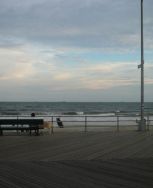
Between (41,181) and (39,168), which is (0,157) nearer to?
(39,168)

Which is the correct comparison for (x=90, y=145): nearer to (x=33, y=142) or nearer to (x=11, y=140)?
(x=33, y=142)

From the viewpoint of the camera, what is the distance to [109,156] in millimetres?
12773

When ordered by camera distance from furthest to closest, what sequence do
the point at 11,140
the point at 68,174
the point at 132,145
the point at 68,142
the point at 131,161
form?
the point at 11,140 < the point at 68,142 < the point at 132,145 < the point at 131,161 < the point at 68,174

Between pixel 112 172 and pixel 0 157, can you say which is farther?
pixel 0 157

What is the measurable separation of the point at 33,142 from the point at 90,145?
2373 mm

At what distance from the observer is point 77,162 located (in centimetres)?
1175

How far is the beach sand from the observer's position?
30.8 feet

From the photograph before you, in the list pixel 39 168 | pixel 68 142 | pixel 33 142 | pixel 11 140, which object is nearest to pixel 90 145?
pixel 68 142

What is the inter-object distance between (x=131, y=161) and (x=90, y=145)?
11.7ft

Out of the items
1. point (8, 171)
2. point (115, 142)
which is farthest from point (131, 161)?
point (115, 142)

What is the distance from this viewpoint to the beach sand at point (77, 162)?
9398mm

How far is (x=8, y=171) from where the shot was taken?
1055 centimetres

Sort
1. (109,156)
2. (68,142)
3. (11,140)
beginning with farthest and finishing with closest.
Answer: (11,140), (68,142), (109,156)

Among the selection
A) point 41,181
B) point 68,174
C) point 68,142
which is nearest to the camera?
point 41,181
